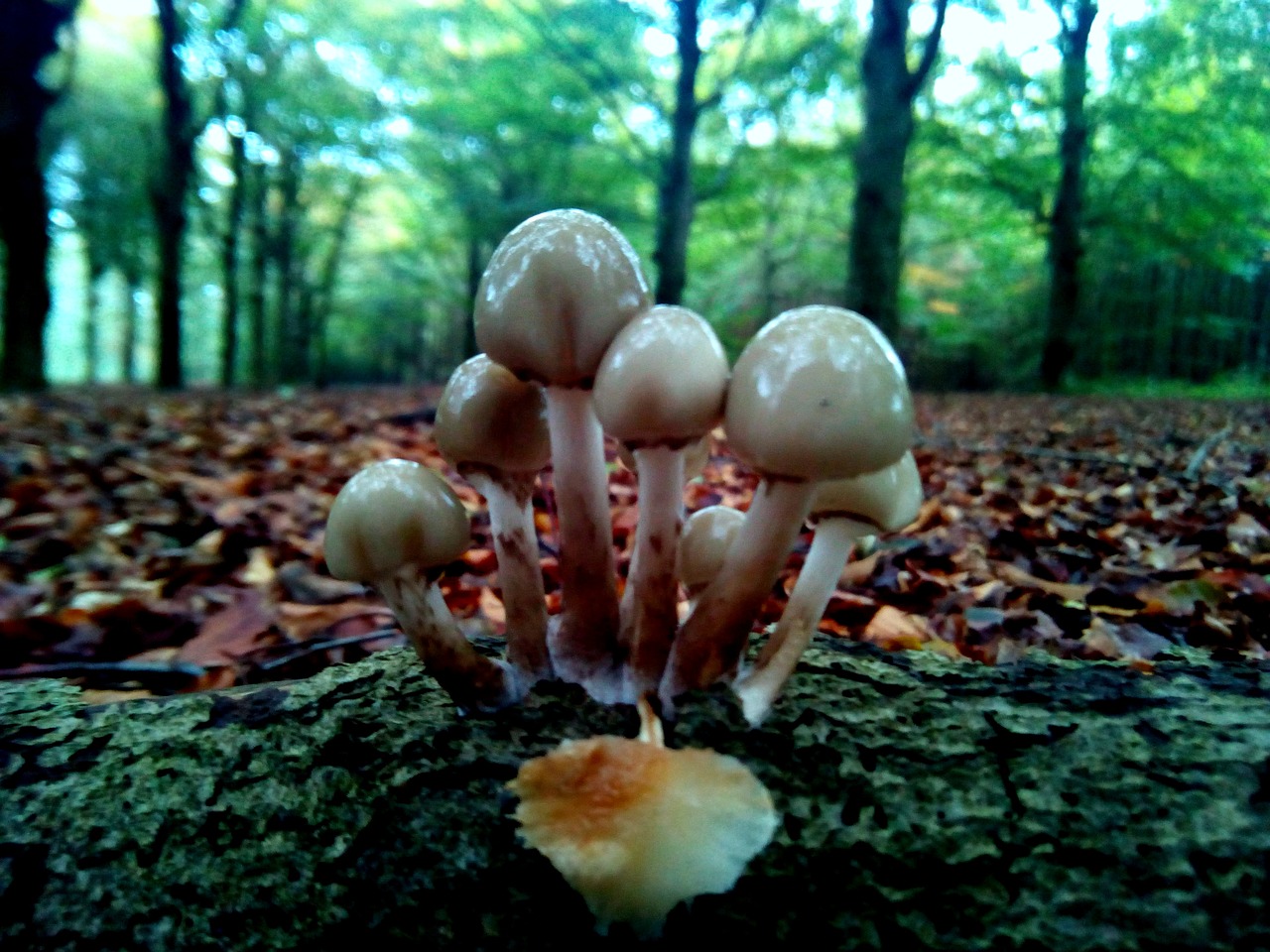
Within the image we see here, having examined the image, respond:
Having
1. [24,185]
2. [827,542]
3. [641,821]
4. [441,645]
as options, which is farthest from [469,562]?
[24,185]

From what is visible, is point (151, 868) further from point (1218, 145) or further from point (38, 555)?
point (1218, 145)

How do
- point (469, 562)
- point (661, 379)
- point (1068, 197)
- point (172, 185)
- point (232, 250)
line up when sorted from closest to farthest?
point (661, 379)
point (469, 562)
point (172, 185)
point (1068, 197)
point (232, 250)

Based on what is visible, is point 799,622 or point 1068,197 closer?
point 799,622

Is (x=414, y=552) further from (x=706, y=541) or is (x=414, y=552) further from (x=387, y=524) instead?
(x=706, y=541)

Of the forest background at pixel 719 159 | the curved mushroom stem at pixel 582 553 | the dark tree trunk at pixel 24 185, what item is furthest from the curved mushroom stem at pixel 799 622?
the dark tree trunk at pixel 24 185

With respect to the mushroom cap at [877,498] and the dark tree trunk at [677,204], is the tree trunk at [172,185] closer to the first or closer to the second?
the dark tree trunk at [677,204]

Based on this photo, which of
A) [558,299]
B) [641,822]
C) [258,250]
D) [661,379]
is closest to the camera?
[641,822]

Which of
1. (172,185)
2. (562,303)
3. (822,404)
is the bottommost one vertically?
(822,404)
